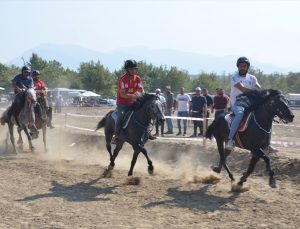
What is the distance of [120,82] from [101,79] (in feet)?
247

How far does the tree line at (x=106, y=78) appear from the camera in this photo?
87.3m

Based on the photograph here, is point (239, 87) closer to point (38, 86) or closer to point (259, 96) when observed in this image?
point (259, 96)

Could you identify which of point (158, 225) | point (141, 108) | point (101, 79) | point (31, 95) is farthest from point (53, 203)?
point (101, 79)

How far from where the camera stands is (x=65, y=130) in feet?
77.0

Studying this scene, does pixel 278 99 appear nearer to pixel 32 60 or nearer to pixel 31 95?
pixel 31 95

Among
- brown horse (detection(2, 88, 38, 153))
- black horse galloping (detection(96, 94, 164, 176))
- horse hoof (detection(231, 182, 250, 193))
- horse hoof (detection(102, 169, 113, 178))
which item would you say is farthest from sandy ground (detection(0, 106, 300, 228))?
brown horse (detection(2, 88, 38, 153))

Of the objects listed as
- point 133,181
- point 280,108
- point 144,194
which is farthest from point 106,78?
point 144,194

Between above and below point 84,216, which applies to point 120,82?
above

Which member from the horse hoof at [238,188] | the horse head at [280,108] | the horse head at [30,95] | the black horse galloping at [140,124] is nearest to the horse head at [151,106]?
the black horse galloping at [140,124]

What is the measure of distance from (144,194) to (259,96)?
10.6 ft

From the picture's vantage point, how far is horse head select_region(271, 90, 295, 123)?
10.7 m

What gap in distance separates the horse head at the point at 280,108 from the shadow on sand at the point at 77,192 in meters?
3.88

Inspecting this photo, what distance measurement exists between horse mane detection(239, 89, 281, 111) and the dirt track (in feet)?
6.04

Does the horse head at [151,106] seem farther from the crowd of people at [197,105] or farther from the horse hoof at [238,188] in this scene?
the crowd of people at [197,105]
